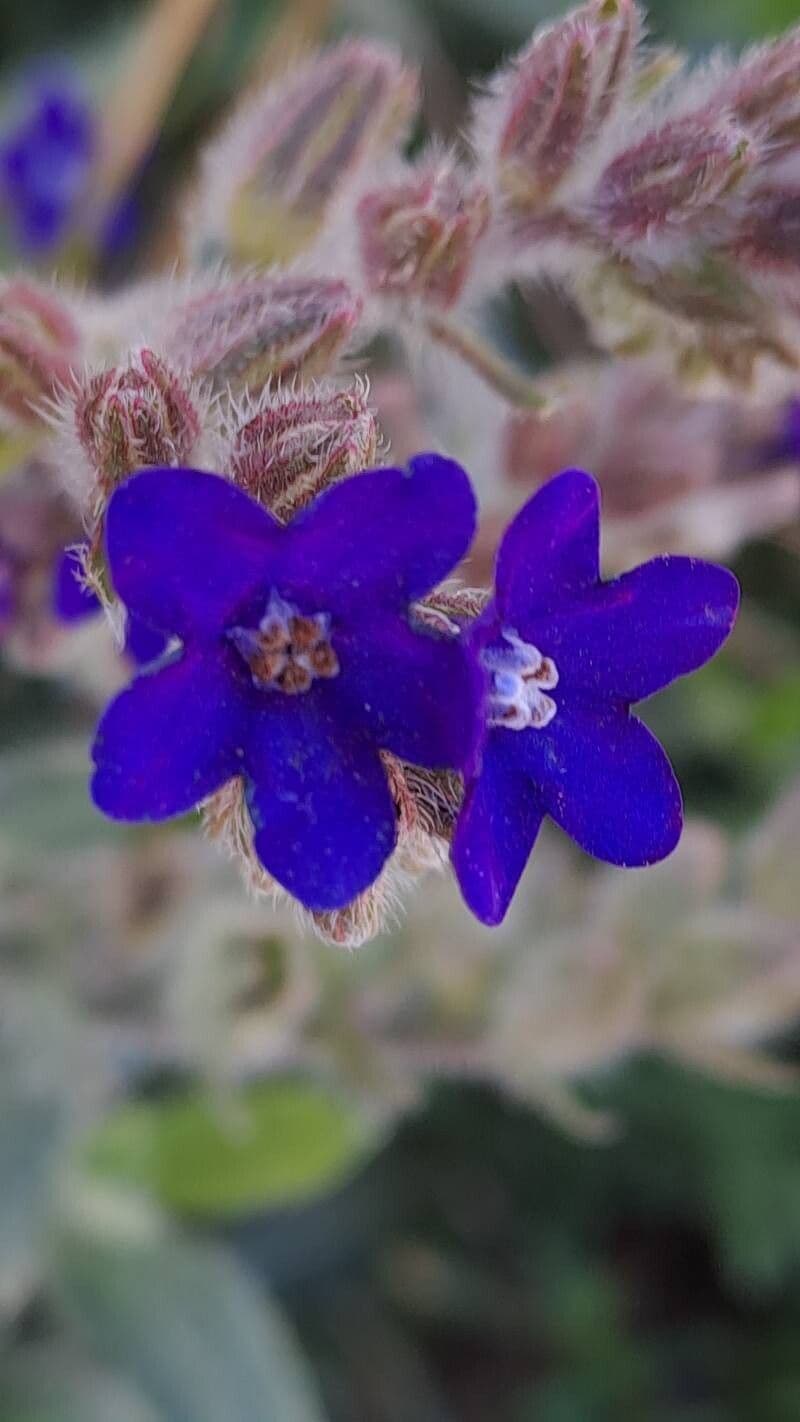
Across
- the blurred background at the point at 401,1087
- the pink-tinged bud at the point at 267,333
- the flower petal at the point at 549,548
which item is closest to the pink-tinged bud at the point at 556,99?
the pink-tinged bud at the point at 267,333

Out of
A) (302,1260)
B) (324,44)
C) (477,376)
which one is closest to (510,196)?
(477,376)

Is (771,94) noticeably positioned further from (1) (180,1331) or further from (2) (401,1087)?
(1) (180,1331)

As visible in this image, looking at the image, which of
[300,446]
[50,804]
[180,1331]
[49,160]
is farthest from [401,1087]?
[49,160]

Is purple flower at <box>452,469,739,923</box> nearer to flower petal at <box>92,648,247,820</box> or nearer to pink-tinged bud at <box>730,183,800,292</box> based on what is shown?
flower petal at <box>92,648,247,820</box>

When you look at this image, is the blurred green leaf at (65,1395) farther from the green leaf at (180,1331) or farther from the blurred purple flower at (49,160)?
the blurred purple flower at (49,160)

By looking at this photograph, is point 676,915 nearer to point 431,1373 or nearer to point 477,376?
point 477,376

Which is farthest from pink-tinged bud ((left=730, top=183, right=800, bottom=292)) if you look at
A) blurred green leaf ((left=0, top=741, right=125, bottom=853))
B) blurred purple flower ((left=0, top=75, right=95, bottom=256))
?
blurred purple flower ((left=0, top=75, right=95, bottom=256))

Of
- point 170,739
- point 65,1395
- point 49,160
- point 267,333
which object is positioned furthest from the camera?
point 49,160
